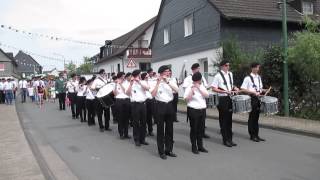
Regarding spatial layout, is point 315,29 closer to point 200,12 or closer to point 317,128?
point 317,128

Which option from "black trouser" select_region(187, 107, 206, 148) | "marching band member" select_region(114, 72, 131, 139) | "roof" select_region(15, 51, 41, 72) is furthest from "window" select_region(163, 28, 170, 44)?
"roof" select_region(15, 51, 41, 72)

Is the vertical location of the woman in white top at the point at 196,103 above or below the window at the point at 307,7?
below

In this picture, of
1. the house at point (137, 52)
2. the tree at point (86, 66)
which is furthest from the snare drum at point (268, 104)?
the tree at point (86, 66)

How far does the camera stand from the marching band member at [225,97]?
10.9 m

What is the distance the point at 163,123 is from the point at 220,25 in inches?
631

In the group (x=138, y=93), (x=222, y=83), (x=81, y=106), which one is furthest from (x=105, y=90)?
(x=222, y=83)

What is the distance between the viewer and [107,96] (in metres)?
14.2

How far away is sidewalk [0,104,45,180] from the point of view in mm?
8164

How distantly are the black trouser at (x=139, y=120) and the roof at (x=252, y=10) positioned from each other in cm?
1390

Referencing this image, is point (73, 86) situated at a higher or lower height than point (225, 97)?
higher

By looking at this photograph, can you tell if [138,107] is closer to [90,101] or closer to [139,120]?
[139,120]

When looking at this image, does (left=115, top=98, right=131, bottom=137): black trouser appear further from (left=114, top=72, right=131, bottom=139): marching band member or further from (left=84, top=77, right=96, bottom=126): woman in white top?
(left=84, top=77, right=96, bottom=126): woman in white top

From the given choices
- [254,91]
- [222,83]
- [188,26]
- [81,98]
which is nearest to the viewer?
[222,83]

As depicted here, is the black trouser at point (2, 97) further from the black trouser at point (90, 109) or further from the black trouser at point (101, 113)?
the black trouser at point (101, 113)
